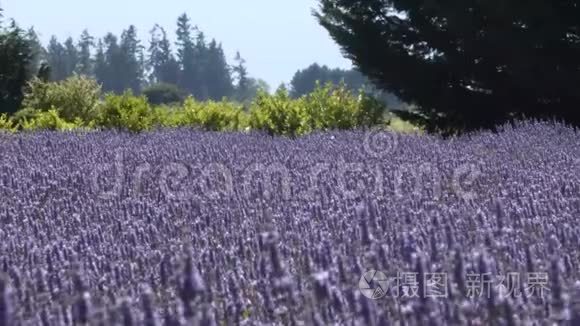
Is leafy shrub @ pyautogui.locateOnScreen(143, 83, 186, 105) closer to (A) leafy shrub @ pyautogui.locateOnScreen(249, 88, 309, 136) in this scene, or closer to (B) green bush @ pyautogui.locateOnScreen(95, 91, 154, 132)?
(B) green bush @ pyautogui.locateOnScreen(95, 91, 154, 132)

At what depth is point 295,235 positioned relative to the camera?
3609 mm

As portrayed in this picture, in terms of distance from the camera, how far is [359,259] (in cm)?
308

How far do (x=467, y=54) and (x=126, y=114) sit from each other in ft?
18.6

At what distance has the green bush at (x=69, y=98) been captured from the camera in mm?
18156

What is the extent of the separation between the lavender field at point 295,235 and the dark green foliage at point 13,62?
1484 centimetres

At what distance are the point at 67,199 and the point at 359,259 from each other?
2508mm

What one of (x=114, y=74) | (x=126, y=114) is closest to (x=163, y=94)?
(x=114, y=74)

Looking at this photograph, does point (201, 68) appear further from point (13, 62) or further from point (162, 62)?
point (13, 62)

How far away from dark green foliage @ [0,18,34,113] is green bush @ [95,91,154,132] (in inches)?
239

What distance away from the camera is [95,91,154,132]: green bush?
15.0 metres

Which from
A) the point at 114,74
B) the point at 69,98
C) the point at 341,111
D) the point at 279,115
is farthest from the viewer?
the point at 114,74

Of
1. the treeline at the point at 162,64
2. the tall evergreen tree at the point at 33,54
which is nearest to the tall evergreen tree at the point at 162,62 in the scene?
the treeline at the point at 162,64

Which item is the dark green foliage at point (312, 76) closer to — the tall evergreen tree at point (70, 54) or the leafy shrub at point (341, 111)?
the tall evergreen tree at point (70, 54)

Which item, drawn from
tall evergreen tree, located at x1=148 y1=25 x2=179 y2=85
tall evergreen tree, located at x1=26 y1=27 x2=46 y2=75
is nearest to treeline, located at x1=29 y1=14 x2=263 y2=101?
tall evergreen tree, located at x1=148 y1=25 x2=179 y2=85
